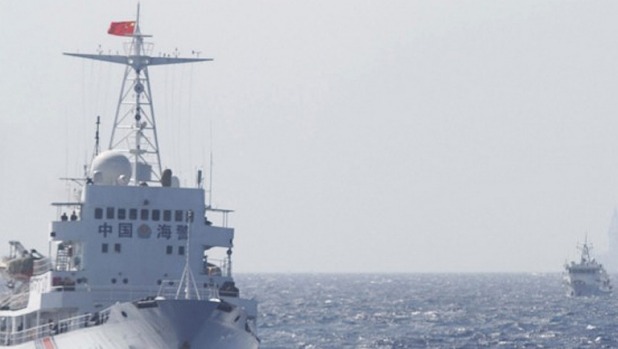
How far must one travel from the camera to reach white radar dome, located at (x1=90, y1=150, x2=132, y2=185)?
66.2 metres

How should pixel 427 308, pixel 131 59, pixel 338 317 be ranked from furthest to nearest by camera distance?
1. pixel 427 308
2. pixel 338 317
3. pixel 131 59

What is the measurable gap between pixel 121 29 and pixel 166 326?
17437mm

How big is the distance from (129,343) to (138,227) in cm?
784

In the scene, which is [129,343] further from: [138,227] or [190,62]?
[190,62]

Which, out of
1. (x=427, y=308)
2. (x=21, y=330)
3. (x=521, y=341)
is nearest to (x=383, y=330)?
(x=521, y=341)

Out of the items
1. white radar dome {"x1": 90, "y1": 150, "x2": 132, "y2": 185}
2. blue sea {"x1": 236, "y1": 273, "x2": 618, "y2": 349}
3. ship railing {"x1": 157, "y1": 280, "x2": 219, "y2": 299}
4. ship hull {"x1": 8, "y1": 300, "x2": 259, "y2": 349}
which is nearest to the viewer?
ship hull {"x1": 8, "y1": 300, "x2": 259, "y2": 349}

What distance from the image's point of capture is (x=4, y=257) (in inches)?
3017

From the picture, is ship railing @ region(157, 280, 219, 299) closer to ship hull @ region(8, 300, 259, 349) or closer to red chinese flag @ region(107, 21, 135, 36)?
ship hull @ region(8, 300, 259, 349)

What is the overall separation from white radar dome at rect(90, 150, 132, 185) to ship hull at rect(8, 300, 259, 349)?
9795 mm

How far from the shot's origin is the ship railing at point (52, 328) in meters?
58.2

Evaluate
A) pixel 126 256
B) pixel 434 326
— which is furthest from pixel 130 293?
pixel 434 326

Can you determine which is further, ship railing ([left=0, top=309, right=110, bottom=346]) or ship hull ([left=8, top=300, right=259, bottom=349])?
ship railing ([left=0, top=309, right=110, bottom=346])

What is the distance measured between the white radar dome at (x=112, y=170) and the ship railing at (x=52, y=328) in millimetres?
6693

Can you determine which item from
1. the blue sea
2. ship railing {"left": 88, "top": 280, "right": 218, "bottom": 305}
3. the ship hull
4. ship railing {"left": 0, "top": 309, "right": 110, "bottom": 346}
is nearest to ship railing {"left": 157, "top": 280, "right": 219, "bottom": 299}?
ship railing {"left": 88, "top": 280, "right": 218, "bottom": 305}
